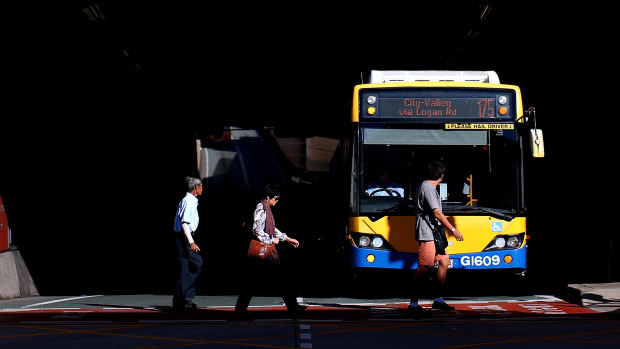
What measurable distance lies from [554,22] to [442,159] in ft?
16.2

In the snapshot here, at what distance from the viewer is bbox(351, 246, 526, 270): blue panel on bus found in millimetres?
11852

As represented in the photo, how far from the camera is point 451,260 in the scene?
11852mm

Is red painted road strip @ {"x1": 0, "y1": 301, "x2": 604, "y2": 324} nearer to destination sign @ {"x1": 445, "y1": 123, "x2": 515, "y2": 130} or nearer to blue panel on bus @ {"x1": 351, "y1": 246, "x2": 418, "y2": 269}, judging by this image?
blue panel on bus @ {"x1": 351, "y1": 246, "x2": 418, "y2": 269}

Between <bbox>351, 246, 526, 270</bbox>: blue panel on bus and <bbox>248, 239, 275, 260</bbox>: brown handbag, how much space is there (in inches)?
75.7

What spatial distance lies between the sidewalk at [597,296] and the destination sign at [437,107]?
258 cm

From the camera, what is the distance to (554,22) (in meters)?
15.9

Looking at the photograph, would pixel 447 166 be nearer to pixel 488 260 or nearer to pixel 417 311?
pixel 488 260

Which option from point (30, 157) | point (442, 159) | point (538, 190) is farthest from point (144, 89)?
point (442, 159)

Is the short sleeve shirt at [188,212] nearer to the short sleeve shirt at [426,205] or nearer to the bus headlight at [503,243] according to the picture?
the short sleeve shirt at [426,205]

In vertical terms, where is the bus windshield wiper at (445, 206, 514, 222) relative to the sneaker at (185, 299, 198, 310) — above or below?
above

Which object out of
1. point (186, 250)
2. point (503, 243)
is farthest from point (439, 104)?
point (186, 250)

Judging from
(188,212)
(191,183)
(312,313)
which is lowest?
(312,313)

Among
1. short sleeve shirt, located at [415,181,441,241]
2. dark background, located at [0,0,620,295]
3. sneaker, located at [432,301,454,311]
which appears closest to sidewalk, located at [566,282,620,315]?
sneaker, located at [432,301,454,311]

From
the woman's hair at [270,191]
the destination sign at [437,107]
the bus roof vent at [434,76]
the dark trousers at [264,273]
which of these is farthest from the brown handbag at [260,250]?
the bus roof vent at [434,76]
